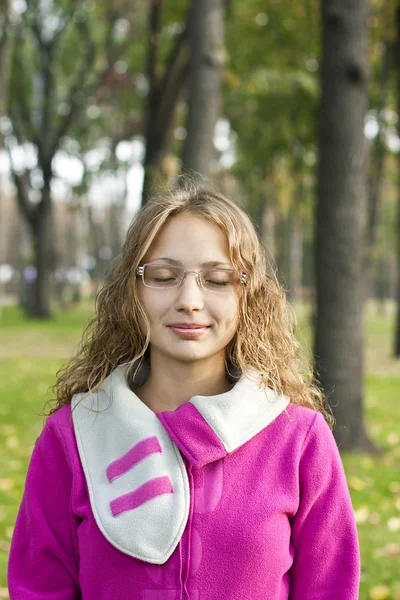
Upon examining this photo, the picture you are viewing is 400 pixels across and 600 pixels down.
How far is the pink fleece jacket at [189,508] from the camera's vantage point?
1785mm

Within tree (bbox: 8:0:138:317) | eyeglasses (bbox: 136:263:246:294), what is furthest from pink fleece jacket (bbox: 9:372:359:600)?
tree (bbox: 8:0:138:317)

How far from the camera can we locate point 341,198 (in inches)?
239

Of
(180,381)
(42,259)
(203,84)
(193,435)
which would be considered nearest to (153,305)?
(180,381)

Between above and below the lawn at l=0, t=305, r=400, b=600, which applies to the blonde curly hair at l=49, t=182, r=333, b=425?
above

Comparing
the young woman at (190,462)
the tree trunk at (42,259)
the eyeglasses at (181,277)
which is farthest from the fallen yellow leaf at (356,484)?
the tree trunk at (42,259)

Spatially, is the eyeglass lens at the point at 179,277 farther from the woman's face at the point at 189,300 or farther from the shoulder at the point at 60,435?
the shoulder at the point at 60,435

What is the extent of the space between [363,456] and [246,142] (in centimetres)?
1242

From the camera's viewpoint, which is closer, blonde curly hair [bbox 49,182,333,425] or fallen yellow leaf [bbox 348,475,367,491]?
blonde curly hair [bbox 49,182,333,425]

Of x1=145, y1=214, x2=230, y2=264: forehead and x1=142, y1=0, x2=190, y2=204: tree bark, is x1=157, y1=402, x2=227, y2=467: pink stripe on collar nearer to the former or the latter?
x1=145, y1=214, x2=230, y2=264: forehead

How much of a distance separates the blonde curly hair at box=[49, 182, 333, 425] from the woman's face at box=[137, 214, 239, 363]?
0.10ft

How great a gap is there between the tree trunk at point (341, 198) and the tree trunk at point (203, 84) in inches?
55.7

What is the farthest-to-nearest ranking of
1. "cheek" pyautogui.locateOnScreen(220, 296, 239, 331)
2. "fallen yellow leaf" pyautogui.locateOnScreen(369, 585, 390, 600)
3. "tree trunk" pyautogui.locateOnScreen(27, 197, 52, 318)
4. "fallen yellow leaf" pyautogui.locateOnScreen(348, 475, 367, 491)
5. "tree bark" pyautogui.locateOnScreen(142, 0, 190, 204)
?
"tree trunk" pyautogui.locateOnScreen(27, 197, 52, 318), "tree bark" pyautogui.locateOnScreen(142, 0, 190, 204), "fallen yellow leaf" pyautogui.locateOnScreen(348, 475, 367, 491), "fallen yellow leaf" pyautogui.locateOnScreen(369, 585, 390, 600), "cheek" pyautogui.locateOnScreen(220, 296, 239, 331)

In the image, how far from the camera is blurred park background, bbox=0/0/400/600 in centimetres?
604

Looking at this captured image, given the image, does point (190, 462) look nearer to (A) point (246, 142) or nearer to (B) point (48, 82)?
(A) point (246, 142)
